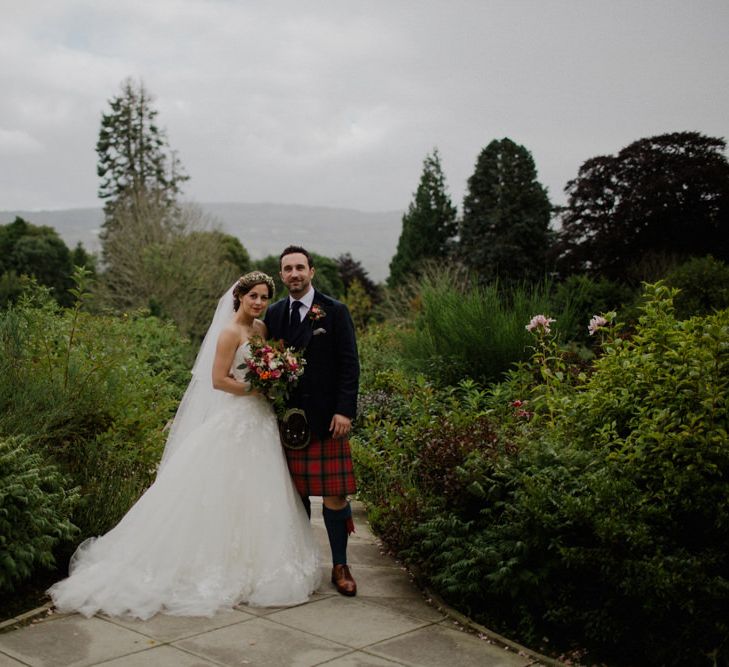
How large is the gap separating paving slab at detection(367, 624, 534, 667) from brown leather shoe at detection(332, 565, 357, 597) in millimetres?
643

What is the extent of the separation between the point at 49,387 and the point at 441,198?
1723 inches

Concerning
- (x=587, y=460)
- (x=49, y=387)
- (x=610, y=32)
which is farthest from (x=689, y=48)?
(x=49, y=387)

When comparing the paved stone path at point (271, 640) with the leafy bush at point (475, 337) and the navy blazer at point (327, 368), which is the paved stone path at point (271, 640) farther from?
the leafy bush at point (475, 337)

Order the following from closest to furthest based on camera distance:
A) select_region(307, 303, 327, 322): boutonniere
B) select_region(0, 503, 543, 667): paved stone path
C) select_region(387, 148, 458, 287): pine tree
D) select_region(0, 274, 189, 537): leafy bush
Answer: select_region(0, 503, 543, 667): paved stone path → select_region(307, 303, 327, 322): boutonniere → select_region(0, 274, 189, 537): leafy bush → select_region(387, 148, 458, 287): pine tree

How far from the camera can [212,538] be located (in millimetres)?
4570

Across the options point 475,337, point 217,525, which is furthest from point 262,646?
point 475,337

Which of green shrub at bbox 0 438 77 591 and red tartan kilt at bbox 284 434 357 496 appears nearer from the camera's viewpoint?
green shrub at bbox 0 438 77 591

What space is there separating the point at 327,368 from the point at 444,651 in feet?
5.96

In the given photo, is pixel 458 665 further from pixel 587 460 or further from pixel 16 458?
pixel 16 458

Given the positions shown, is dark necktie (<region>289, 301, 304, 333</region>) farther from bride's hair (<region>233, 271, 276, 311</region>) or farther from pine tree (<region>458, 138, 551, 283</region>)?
pine tree (<region>458, 138, 551, 283</region>)

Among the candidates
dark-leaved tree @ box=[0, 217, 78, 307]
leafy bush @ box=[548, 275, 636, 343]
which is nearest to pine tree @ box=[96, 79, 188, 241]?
dark-leaved tree @ box=[0, 217, 78, 307]

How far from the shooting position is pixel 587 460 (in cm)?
441

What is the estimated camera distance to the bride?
4297 mm

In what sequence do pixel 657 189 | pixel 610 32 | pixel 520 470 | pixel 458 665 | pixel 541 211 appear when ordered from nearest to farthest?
1. pixel 458 665
2. pixel 520 470
3. pixel 610 32
4. pixel 657 189
5. pixel 541 211
